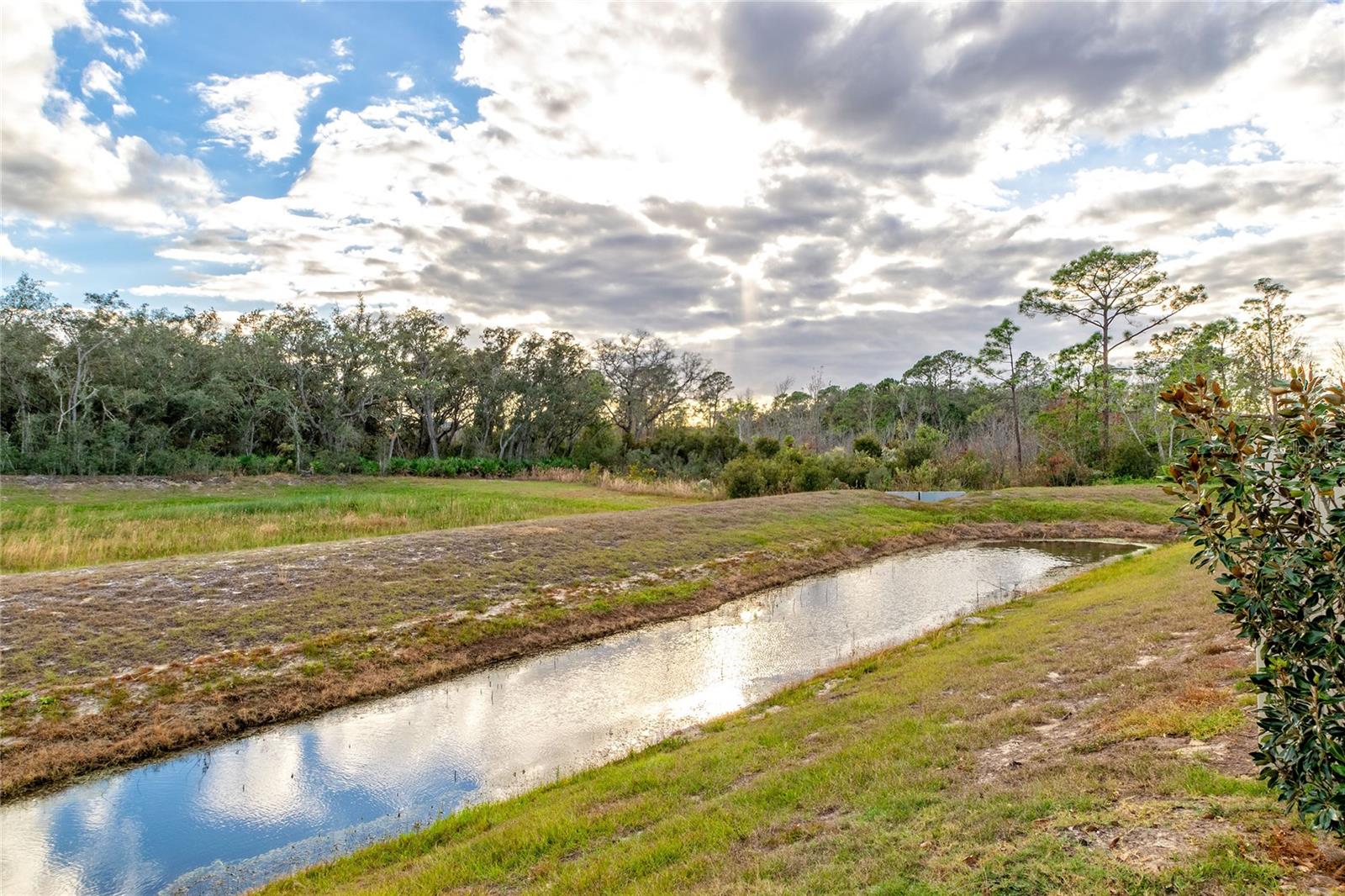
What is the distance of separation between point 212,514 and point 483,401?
3435 centimetres

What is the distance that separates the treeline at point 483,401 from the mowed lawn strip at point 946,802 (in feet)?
69.3

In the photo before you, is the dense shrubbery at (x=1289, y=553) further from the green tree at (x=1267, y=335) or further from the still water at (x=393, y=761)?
the green tree at (x=1267, y=335)

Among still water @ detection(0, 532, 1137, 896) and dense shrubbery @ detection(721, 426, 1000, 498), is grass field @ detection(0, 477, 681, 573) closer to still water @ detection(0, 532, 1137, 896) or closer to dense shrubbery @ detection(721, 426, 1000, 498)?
dense shrubbery @ detection(721, 426, 1000, 498)

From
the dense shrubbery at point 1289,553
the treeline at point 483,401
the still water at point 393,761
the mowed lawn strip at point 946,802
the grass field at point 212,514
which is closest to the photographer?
the dense shrubbery at point 1289,553

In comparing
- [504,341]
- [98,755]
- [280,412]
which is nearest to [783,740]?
[98,755]

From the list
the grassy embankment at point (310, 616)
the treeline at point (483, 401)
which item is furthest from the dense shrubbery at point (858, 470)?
the grassy embankment at point (310, 616)

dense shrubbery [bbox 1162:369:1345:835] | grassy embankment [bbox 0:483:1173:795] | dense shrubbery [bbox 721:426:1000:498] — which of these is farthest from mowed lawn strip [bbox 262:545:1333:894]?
dense shrubbery [bbox 721:426:1000:498]

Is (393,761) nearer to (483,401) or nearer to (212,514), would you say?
(212,514)

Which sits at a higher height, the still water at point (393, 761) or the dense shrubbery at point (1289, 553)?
the dense shrubbery at point (1289, 553)

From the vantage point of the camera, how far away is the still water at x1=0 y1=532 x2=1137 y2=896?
6738mm

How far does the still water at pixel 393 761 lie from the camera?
6.74 m

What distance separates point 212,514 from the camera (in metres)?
21.5

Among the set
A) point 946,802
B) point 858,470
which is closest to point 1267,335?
point 858,470

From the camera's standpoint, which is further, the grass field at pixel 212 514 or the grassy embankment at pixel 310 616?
the grass field at pixel 212 514
